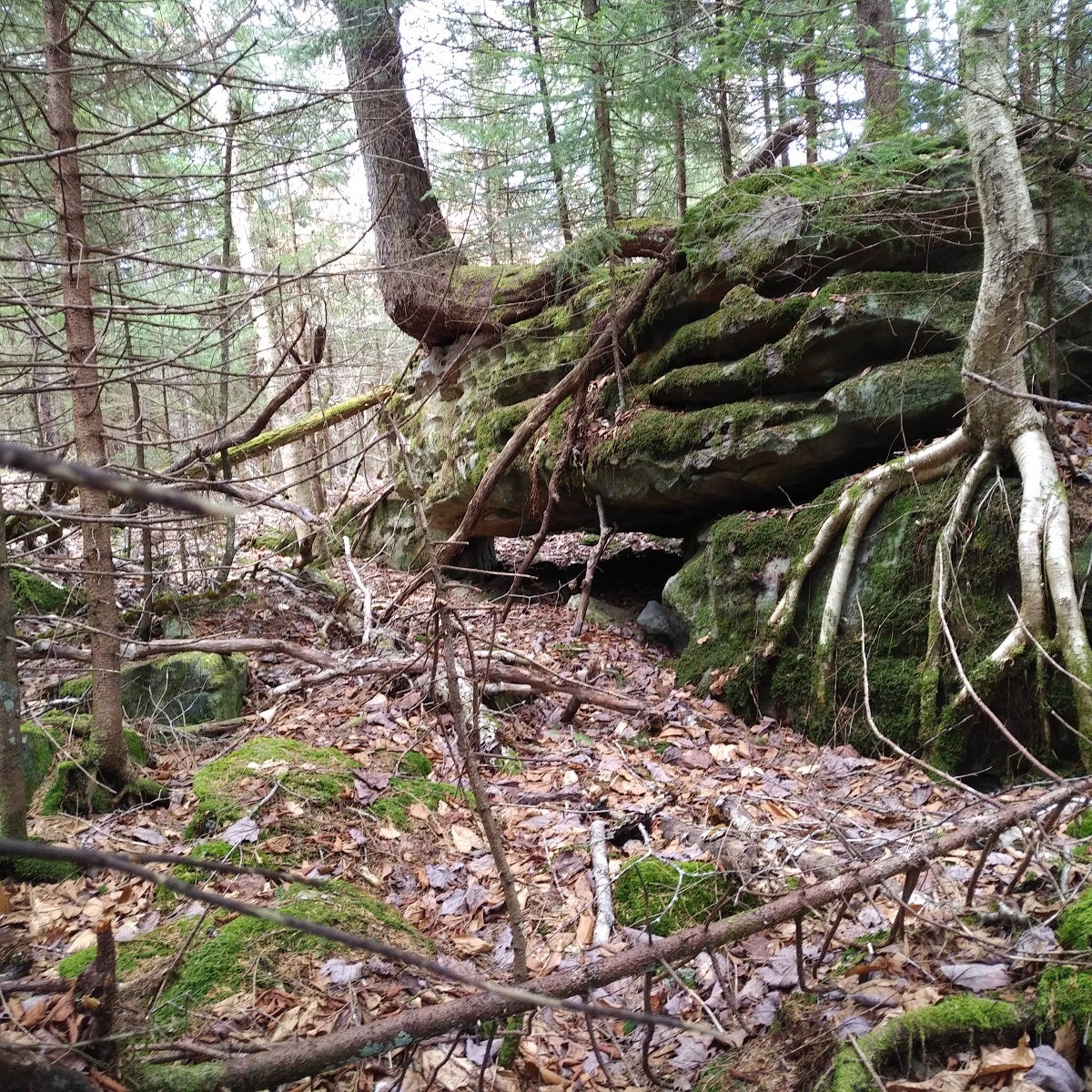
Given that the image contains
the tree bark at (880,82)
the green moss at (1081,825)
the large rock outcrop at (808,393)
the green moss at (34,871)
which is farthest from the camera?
the tree bark at (880,82)

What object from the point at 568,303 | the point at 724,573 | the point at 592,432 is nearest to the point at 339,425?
the point at 568,303

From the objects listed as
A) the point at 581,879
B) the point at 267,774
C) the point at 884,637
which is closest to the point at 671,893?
the point at 581,879

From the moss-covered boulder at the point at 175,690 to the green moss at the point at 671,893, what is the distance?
3.30 meters

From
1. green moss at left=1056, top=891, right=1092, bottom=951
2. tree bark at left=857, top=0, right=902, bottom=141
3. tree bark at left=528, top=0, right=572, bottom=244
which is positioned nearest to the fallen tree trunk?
green moss at left=1056, top=891, right=1092, bottom=951

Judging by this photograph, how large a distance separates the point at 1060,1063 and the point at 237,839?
10.6 ft

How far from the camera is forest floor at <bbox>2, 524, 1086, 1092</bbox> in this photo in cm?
223

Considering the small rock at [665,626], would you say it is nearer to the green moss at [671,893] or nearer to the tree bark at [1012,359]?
the tree bark at [1012,359]

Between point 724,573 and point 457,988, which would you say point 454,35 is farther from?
point 457,988

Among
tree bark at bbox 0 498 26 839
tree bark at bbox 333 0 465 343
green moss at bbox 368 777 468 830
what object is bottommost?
green moss at bbox 368 777 468 830

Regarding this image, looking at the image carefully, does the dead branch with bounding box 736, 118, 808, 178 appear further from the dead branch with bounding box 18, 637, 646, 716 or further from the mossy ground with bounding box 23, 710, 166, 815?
the mossy ground with bounding box 23, 710, 166, 815

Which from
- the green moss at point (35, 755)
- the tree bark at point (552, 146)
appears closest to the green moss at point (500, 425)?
the tree bark at point (552, 146)

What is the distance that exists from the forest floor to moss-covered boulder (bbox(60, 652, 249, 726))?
0.26 metres

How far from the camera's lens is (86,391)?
3521 millimetres

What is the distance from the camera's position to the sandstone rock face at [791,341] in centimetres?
553
